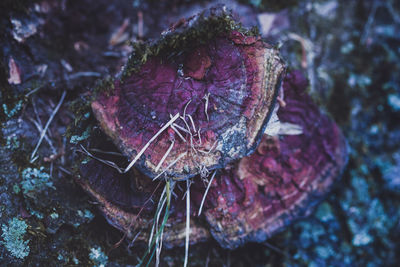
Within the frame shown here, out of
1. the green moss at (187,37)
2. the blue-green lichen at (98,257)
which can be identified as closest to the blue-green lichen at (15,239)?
the blue-green lichen at (98,257)

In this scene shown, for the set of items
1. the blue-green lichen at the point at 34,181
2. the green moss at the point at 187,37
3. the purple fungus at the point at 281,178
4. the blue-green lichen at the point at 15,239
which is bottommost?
the purple fungus at the point at 281,178

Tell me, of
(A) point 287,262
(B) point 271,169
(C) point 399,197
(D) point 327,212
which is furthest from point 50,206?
(C) point 399,197

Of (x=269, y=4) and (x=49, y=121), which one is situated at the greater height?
(x=49, y=121)

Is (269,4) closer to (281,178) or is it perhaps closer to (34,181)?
(281,178)

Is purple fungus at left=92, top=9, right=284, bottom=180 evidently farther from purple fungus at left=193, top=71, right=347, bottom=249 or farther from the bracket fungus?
purple fungus at left=193, top=71, right=347, bottom=249

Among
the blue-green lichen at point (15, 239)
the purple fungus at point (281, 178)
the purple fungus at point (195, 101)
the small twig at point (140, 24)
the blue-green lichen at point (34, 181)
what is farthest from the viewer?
the small twig at point (140, 24)

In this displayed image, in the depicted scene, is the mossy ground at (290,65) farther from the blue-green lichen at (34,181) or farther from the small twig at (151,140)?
the small twig at (151,140)

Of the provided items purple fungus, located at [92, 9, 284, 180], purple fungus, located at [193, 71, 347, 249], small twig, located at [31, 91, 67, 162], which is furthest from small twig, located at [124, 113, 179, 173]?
small twig, located at [31, 91, 67, 162]

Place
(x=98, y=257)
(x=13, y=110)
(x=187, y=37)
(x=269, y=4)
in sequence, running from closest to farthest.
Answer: (x=187, y=37), (x=98, y=257), (x=13, y=110), (x=269, y=4)

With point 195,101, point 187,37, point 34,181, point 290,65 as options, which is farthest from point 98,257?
point 290,65

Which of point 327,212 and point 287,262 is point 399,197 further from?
point 287,262
